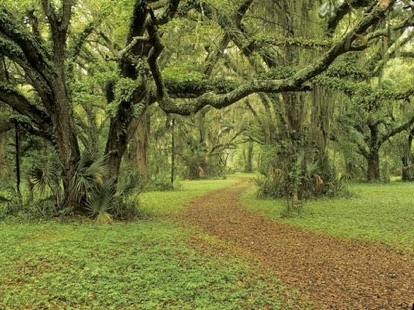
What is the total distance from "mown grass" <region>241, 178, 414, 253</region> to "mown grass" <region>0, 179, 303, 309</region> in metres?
3.38

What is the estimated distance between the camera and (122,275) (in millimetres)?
5230

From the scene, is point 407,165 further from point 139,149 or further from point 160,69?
point 160,69

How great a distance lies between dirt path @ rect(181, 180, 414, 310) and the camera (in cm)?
491

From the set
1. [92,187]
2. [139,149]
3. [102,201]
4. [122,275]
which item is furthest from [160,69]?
[139,149]

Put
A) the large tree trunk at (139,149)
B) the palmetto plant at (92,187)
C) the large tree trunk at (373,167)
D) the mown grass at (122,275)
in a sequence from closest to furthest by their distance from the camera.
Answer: the mown grass at (122,275), the palmetto plant at (92,187), the large tree trunk at (139,149), the large tree trunk at (373,167)

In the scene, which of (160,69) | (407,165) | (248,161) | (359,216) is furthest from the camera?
(248,161)

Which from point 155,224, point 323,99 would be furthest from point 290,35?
point 155,224

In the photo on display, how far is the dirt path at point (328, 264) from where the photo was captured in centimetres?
491

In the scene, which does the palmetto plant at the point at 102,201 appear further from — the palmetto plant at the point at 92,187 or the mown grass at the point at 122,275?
the mown grass at the point at 122,275

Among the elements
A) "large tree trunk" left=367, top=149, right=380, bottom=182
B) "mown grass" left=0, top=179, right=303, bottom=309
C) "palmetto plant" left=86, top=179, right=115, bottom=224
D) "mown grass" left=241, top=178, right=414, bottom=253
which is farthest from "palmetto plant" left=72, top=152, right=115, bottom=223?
"large tree trunk" left=367, top=149, right=380, bottom=182

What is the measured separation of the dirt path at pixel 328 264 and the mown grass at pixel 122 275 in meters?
0.53

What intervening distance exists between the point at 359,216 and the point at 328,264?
4789mm

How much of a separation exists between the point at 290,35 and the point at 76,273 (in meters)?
9.06

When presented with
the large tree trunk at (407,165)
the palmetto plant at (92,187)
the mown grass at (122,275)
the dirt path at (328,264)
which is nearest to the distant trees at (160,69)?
the palmetto plant at (92,187)
